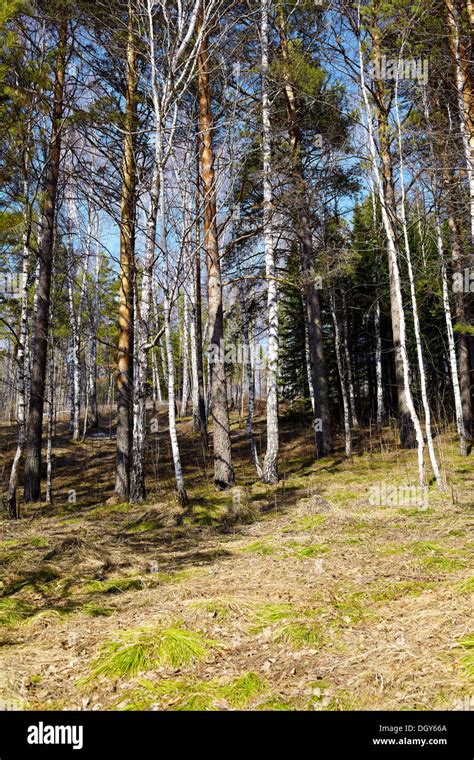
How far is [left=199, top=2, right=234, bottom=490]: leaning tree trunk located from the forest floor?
1442 millimetres

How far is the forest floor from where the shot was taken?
10.0 ft

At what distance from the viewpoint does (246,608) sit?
13.9ft

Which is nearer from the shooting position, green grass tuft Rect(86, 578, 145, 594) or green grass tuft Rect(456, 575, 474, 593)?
green grass tuft Rect(456, 575, 474, 593)

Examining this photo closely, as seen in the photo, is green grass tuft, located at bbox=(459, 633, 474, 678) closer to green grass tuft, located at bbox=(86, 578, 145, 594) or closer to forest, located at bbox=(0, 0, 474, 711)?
forest, located at bbox=(0, 0, 474, 711)

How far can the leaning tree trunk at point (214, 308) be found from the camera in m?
10.3

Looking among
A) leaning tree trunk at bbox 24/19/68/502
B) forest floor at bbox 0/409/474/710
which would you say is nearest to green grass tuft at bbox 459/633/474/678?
forest floor at bbox 0/409/474/710

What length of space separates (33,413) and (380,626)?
998 cm

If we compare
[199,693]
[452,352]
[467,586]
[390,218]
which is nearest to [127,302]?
[390,218]

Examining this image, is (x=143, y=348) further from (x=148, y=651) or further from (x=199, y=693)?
(x=199, y=693)

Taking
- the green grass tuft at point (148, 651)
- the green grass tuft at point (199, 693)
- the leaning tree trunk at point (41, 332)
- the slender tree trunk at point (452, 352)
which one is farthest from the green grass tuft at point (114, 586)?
the slender tree trunk at point (452, 352)

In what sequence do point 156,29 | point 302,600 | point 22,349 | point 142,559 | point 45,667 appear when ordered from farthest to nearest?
point 156,29 < point 22,349 < point 142,559 < point 302,600 < point 45,667

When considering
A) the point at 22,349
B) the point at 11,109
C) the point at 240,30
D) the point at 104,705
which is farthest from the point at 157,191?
the point at 104,705

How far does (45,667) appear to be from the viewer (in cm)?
354
